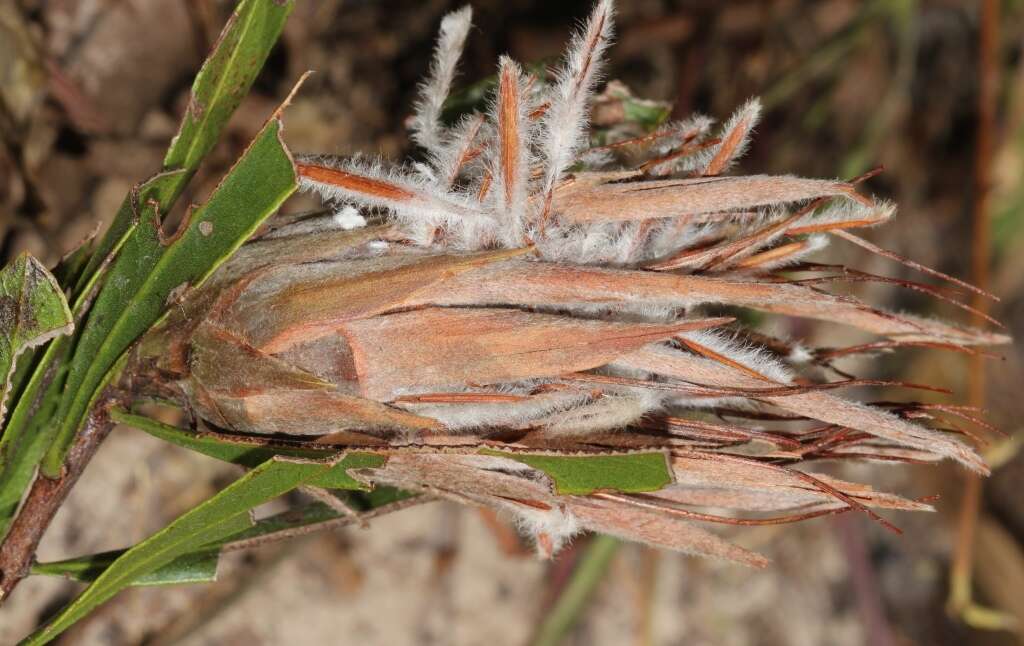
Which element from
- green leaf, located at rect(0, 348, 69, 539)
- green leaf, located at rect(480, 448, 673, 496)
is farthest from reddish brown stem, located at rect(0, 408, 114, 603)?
green leaf, located at rect(480, 448, 673, 496)

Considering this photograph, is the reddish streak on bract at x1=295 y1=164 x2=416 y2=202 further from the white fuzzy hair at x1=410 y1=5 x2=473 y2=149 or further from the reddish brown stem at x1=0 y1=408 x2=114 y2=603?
the reddish brown stem at x1=0 y1=408 x2=114 y2=603

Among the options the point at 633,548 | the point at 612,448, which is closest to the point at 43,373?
the point at 612,448

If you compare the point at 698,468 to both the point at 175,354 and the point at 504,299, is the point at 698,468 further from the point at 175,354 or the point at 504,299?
the point at 175,354

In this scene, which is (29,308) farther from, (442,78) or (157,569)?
(442,78)

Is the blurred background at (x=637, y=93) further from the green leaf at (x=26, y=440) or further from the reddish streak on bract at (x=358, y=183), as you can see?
the reddish streak on bract at (x=358, y=183)

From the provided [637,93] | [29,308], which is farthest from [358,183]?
[637,93]

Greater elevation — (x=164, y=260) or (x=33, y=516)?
(x=164, y=260)
